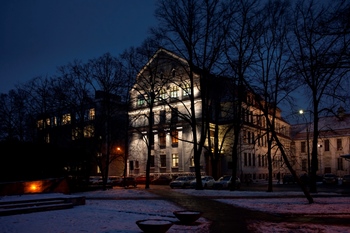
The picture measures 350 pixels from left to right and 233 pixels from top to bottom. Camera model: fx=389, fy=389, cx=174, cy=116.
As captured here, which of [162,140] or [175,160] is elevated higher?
[162,140]

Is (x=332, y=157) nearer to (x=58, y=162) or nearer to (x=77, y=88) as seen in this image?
(x=77, y=88)

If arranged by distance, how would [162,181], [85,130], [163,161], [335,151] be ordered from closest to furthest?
[85,130] < [162,181] < [163,161] < [335,151]

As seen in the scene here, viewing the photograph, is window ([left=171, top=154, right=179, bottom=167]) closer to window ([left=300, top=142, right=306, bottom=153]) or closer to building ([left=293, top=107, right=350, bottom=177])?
building ([left=293, top=107, right=350, bottom=177])

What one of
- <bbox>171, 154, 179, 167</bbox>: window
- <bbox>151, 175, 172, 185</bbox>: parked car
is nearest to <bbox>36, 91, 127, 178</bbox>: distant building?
<bbox>151, 175, 172, 185</bbox>: parked car

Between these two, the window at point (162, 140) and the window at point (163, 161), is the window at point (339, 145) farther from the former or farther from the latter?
the window at point (163, 161)

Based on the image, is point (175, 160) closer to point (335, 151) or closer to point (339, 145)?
point (335, 151)

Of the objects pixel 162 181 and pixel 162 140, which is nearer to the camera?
pixel 162 181

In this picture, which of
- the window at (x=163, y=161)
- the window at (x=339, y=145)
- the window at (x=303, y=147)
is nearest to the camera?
the window at (x=163, y=161)

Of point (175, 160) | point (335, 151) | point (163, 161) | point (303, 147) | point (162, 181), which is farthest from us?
point (303, 147)

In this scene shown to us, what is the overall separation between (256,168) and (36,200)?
194 ft

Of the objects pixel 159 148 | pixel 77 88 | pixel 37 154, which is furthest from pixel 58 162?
pixel 159 148

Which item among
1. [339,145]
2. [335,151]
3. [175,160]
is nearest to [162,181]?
[175,160]

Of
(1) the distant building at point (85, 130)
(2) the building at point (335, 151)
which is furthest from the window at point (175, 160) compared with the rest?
(2) the building at point (335, 151)

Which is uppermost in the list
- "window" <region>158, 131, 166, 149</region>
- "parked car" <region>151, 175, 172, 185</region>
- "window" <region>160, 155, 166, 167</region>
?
"window" <region>158, 131, 166, 149</region>
